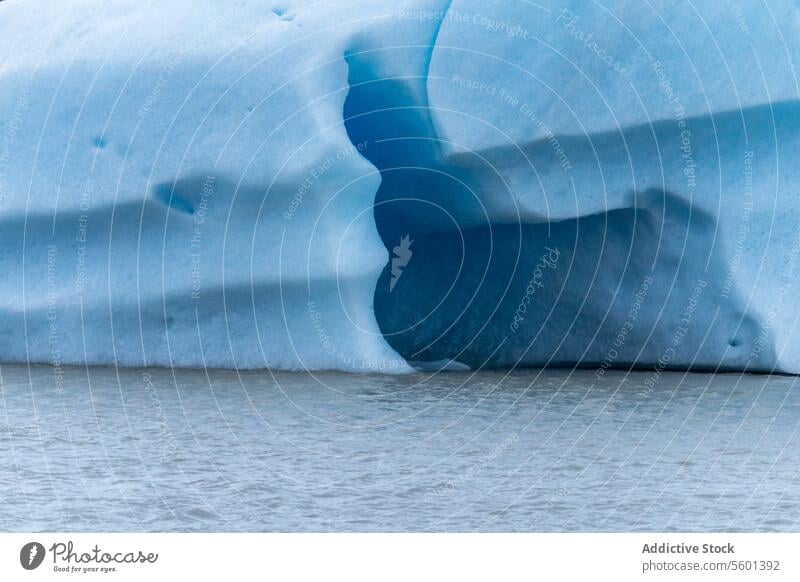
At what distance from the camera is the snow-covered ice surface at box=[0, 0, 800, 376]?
905 cm

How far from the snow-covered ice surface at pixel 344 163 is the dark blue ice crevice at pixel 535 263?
28 millimetres

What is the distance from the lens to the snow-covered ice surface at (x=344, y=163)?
356 inches

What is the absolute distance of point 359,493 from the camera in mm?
5863

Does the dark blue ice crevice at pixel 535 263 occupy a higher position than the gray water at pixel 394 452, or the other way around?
the dark blue ice crevice at pixel 535 263

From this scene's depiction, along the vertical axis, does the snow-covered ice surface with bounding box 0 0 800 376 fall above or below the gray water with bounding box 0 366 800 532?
above
